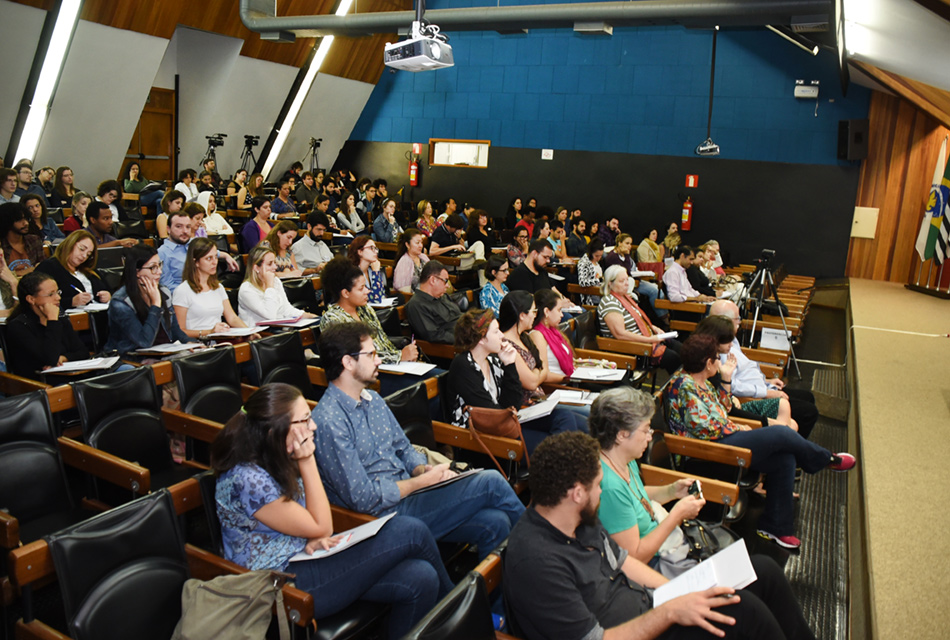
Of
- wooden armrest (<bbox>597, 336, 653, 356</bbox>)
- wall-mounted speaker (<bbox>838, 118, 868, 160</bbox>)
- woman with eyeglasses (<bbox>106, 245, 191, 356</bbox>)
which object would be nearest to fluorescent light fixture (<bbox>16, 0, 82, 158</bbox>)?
woman with eyeglasses (<bbox>106, 245, 191, 356</bbox>)

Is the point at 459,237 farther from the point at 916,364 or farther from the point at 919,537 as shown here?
the point at 919,537

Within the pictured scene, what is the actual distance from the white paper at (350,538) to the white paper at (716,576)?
80cm

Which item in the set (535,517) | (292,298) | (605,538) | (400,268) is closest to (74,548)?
(535,517)

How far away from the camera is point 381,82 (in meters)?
14.2

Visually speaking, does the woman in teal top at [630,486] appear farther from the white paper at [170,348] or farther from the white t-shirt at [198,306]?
the white t-shirt at [198,306]

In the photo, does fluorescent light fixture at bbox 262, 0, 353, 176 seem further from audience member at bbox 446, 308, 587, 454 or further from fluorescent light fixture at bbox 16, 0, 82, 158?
audience member at bbox 446, 308, 587, 454

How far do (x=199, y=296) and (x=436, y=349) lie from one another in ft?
4.71

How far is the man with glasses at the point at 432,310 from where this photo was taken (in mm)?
4461

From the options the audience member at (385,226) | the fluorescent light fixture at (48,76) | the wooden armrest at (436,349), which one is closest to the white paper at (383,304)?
the wooden armrest at (436,349)

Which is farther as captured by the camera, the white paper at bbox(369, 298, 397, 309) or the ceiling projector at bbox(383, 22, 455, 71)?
the ceiling projector at bbox(383, 22, 455, 71)

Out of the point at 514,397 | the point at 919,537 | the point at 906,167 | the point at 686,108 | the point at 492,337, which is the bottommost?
the point at 919,537

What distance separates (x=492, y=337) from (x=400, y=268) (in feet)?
8.82

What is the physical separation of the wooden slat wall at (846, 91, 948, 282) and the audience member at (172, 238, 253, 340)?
10100mm

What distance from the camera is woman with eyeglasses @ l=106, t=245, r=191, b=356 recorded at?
11.9 feet
